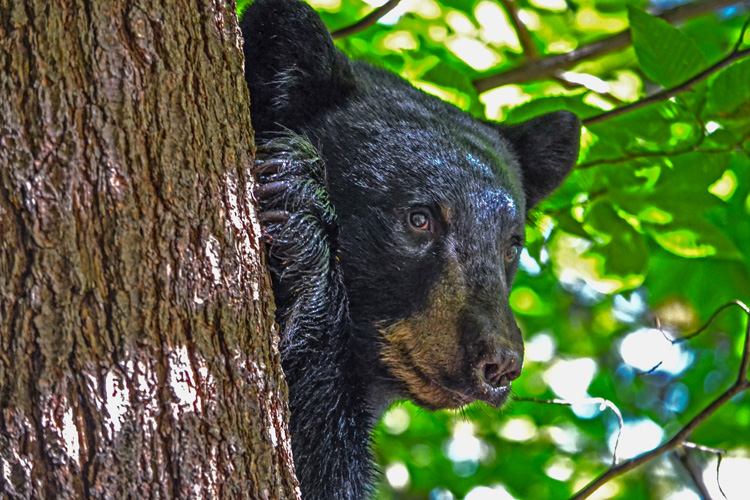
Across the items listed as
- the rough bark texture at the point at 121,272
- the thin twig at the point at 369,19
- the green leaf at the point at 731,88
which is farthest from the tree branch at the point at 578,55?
the rough bark texture at the point at 121,272

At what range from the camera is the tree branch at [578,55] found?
17.8 feet

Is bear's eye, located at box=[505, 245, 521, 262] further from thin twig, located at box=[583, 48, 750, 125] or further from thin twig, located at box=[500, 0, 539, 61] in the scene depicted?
thin twig, located at box=[500, 0, 539, 61]

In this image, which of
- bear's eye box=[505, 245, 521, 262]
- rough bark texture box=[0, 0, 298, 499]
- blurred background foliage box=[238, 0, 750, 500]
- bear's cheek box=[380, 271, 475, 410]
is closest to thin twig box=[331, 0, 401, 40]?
blurred background foliage box=[238, 0, 750, 500]

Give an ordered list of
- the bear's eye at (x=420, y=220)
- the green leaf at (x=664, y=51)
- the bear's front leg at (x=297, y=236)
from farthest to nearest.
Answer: the green leaf at (x=664, y=51) → the bear's eye at (x=420, y=220) → the bear's front leg at (x=297, y=236)

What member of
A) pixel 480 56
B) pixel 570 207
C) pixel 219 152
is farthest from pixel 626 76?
pixel 219 152

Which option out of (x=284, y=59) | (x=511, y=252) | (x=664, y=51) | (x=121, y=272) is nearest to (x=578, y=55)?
(x=664, y=51)

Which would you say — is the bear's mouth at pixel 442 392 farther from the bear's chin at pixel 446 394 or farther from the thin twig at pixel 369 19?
the thin twig at pixel 369 19

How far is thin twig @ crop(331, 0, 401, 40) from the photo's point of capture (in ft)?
14.3

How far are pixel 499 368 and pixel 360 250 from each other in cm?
82

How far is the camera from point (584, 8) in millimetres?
5785

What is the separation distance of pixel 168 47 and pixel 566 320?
8.53 meters

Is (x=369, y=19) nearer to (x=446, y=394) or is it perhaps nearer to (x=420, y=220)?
(x=420, y=220)

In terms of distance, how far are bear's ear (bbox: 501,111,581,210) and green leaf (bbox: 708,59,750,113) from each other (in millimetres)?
747

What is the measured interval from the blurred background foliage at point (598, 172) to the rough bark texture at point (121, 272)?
2.10m
